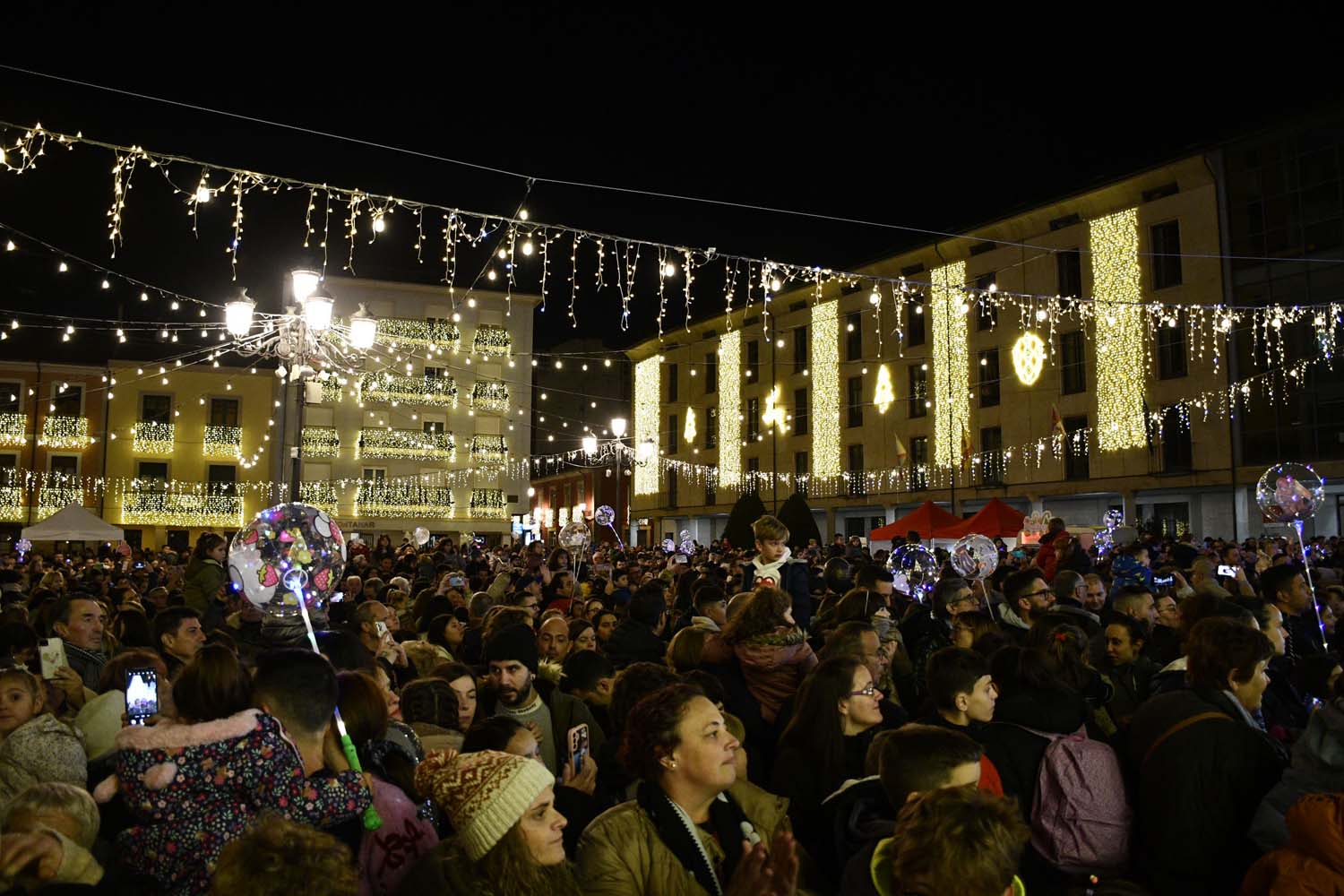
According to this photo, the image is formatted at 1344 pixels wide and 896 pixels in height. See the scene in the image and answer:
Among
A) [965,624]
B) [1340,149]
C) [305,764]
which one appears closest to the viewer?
[305,764]

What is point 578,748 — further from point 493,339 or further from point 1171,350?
point 493,339

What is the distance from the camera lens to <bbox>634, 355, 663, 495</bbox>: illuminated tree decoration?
52531 mm

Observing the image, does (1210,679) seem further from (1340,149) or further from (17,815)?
(1340,149)

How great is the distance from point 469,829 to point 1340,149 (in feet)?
100

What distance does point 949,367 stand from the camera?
120 ft

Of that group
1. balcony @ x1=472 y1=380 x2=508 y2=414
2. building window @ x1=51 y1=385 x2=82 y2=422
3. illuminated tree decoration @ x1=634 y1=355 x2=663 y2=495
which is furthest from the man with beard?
illuminated tree decoration @ x1=634 y1=355 x2=663 y2=495

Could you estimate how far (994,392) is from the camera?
116 feet

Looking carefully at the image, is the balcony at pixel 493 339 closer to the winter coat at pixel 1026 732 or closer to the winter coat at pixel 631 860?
the winter coat at pixel 1026 732

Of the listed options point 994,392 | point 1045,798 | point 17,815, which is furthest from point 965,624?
point 994,392

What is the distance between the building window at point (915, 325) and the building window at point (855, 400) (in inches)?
109

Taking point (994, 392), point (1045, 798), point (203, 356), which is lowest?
point (1045, 798)

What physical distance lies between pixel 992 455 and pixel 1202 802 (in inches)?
1309

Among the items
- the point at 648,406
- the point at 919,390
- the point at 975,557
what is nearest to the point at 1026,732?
the point at 975,557

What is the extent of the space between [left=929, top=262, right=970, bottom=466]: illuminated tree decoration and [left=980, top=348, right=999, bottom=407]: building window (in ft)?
1.65
